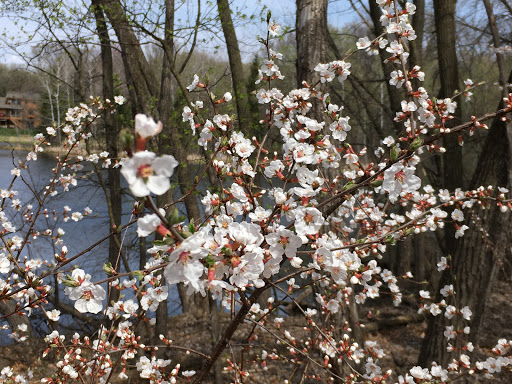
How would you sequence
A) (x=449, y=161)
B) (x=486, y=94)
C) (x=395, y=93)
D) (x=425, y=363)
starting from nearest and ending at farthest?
(x=425, y=363) → (x=449, y=161) → (x=395, y=93) → (x=486, y=94)

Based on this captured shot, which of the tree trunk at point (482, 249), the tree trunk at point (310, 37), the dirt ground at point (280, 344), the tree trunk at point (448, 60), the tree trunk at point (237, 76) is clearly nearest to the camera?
the tree trunk at point (310, 37)

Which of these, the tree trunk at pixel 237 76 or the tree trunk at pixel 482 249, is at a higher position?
the tree trunk at pixel 237 76

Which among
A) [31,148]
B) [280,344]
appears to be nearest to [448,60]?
[280,344]

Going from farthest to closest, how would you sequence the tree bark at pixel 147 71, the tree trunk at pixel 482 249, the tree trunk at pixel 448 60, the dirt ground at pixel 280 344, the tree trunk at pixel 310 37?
1. the tree trunk at pixel 448 60
2. the dirt ground at pixel 280 344
3. the tree bark at pixel 147 71
4. the tree trunk at pixel 482 249
5. the tree trunk at pixel 310 37

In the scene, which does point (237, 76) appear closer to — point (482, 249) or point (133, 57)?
point (133, 57)

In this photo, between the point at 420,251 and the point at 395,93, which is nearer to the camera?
the point at 395,93

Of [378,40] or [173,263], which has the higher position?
[378,40]

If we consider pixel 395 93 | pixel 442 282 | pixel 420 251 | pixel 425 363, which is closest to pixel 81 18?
pixel 395 93

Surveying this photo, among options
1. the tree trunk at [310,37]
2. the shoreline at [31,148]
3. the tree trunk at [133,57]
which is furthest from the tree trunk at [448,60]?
the tree trunk at [133,57]

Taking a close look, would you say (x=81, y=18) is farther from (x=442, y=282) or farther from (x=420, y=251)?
(x=420, y=251)

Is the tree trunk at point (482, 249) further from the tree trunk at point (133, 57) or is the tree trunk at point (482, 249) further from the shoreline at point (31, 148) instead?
the tree trunk at point (133, 57)

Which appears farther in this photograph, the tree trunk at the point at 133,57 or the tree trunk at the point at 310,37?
the tree trunk at the point at 133,57

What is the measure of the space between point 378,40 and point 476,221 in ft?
5.65

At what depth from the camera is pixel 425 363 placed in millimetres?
3131
